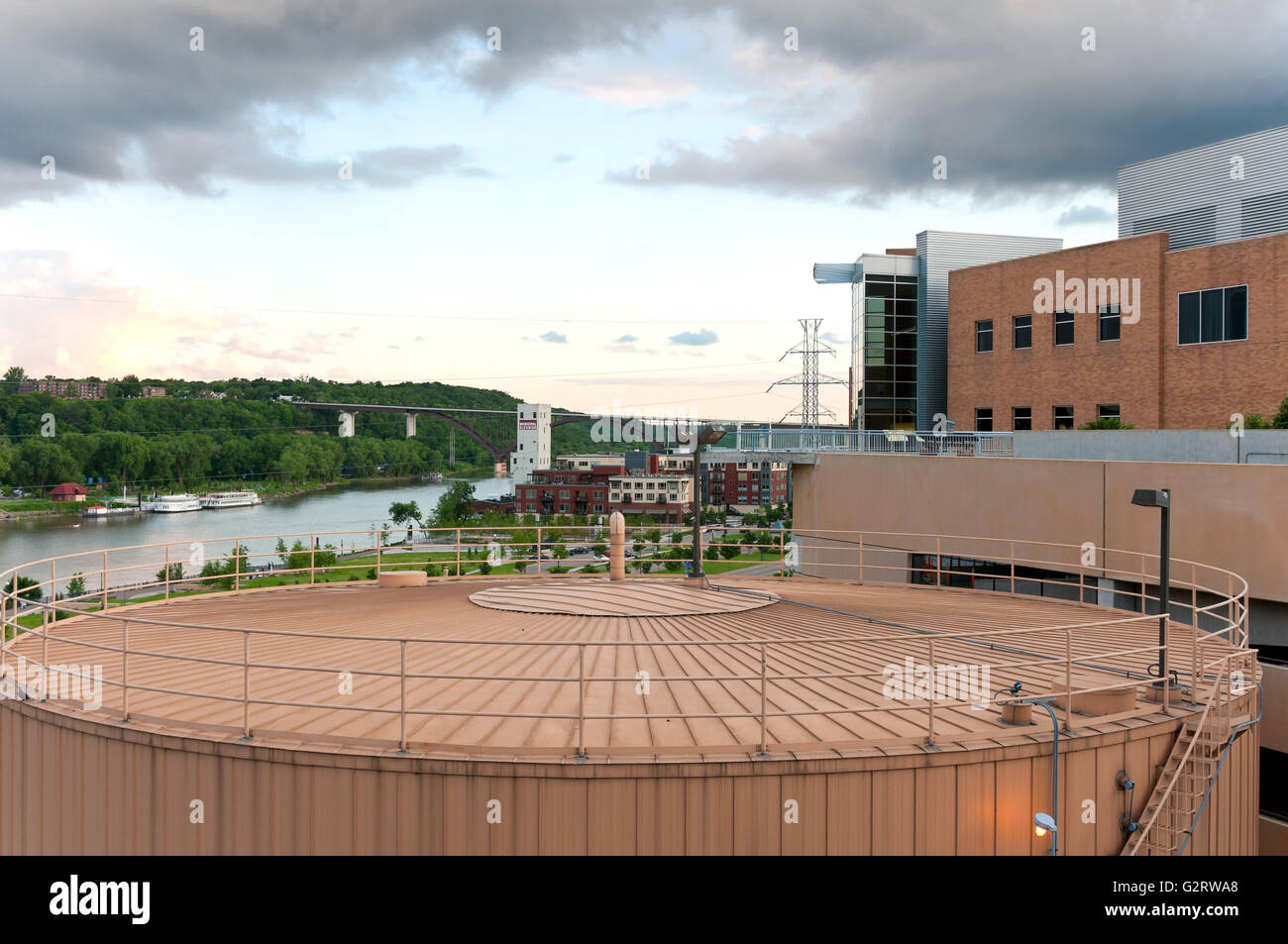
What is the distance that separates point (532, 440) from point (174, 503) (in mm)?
38504

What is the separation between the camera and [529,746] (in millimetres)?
7559

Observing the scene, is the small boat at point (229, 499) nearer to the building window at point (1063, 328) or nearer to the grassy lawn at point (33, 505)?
the grassy lawn at point (33, 505)

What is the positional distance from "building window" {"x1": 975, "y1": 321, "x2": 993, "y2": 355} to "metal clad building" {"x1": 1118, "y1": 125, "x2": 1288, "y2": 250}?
26.2 feet

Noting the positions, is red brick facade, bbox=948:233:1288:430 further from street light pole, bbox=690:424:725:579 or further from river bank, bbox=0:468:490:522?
river bank, bbox=0:468:490:522

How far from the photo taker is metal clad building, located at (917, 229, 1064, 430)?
4581cm

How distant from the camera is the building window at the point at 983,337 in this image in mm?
41281

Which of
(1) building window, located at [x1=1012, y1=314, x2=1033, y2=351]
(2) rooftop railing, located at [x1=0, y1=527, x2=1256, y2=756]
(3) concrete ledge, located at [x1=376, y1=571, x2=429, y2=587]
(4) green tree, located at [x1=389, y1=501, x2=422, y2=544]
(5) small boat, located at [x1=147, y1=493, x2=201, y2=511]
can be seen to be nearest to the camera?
(2) rooftop railing, located at [x1=0, y1=527, x2=1256, y2=756]

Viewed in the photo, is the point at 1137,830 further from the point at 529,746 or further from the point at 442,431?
the point at 442,431

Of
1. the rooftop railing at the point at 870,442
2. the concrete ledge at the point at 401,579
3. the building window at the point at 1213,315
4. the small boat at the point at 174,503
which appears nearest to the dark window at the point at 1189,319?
the building window at the point at 1213,315

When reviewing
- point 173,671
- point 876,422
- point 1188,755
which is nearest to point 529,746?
point 173,671

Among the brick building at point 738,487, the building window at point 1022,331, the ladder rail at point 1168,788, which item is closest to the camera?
the ladder rail at point 1168,788

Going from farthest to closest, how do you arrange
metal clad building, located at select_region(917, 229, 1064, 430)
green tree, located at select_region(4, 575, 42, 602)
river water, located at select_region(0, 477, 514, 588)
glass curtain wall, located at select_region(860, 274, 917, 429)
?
river water, located at select_region(0, 477, 514, 588)
glass curtain wall, located at select_region(860, 274, 917, 429)
metal clad building, located at select_region(917, 229, 1064, 430)
green tree, located at select_region(4, 575, 42, 602)

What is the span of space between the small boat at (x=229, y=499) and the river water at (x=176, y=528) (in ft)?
2.69

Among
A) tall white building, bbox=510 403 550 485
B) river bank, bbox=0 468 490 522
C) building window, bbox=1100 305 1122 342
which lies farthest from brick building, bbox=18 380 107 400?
building window, bbox=1100 305 1122 342
